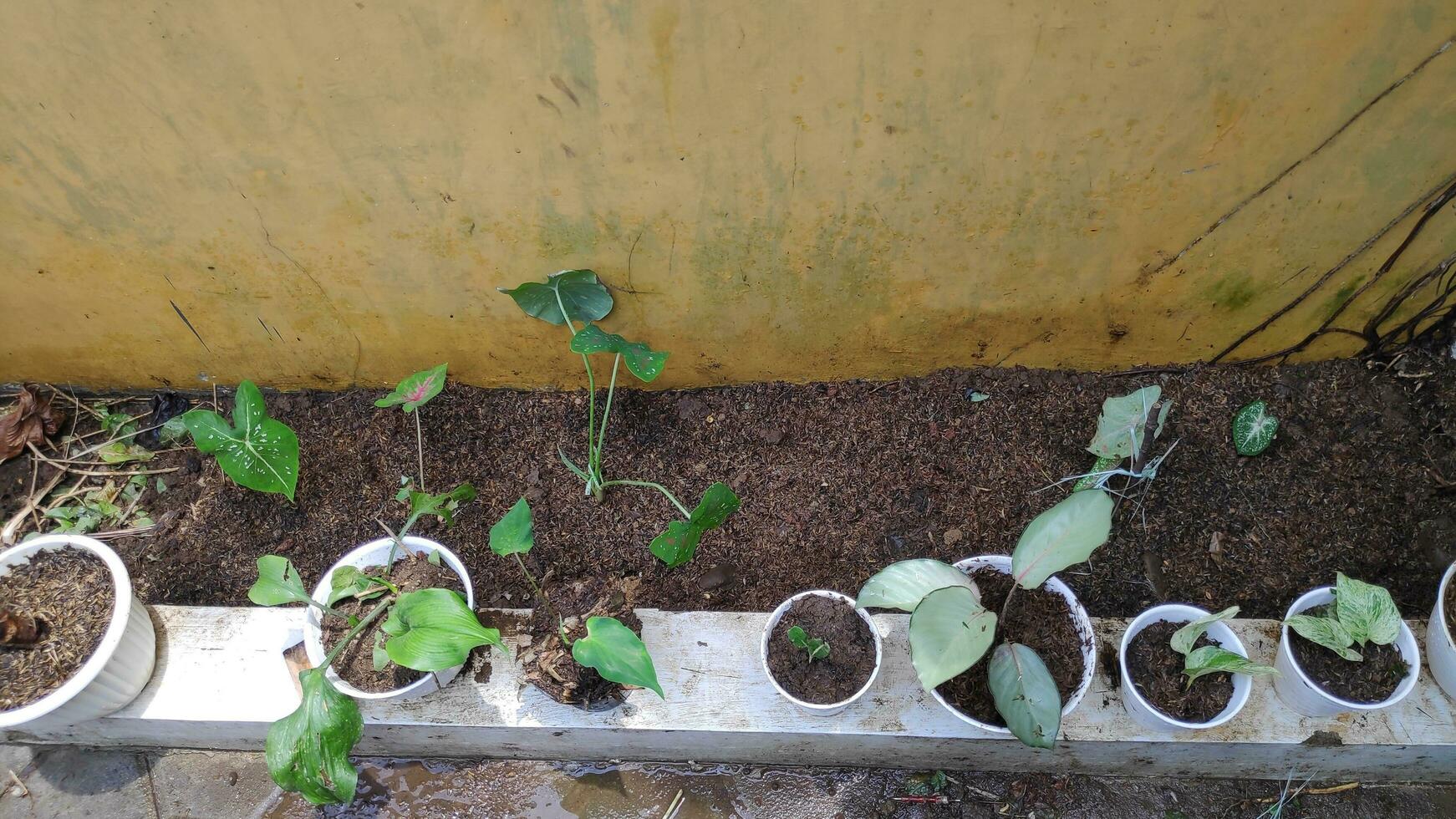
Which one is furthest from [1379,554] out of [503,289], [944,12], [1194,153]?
[503,289]

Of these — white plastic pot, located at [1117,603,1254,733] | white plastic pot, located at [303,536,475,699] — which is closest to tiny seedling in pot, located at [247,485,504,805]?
white plastic pot, located at [303,536,475,699]

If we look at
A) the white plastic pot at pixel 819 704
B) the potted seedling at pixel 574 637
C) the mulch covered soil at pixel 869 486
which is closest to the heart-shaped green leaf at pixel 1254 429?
the mulch covered soil at pixel 869 486

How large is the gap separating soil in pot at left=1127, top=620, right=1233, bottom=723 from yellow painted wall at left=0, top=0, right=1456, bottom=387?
0.73 metres

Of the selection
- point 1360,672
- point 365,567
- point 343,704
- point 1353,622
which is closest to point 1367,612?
point 1353,622

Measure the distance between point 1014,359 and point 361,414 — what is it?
5.40 ft

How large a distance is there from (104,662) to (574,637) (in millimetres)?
879

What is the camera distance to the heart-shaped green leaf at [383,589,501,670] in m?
1.30

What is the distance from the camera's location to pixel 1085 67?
4.39ft

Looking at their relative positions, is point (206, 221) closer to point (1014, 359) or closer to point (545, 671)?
point (545, 671)

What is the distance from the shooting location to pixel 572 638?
1.51 meters


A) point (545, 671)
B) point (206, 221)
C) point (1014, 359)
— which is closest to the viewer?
point (545, 671)

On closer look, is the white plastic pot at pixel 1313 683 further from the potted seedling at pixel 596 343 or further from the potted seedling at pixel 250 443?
the potted seedling at pixel 250 443

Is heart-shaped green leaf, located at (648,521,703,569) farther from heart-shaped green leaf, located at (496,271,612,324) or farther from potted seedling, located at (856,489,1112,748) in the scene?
heart-shaped green leaf, located at (496,271,612,324)

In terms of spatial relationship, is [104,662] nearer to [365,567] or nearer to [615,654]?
[365,567]
